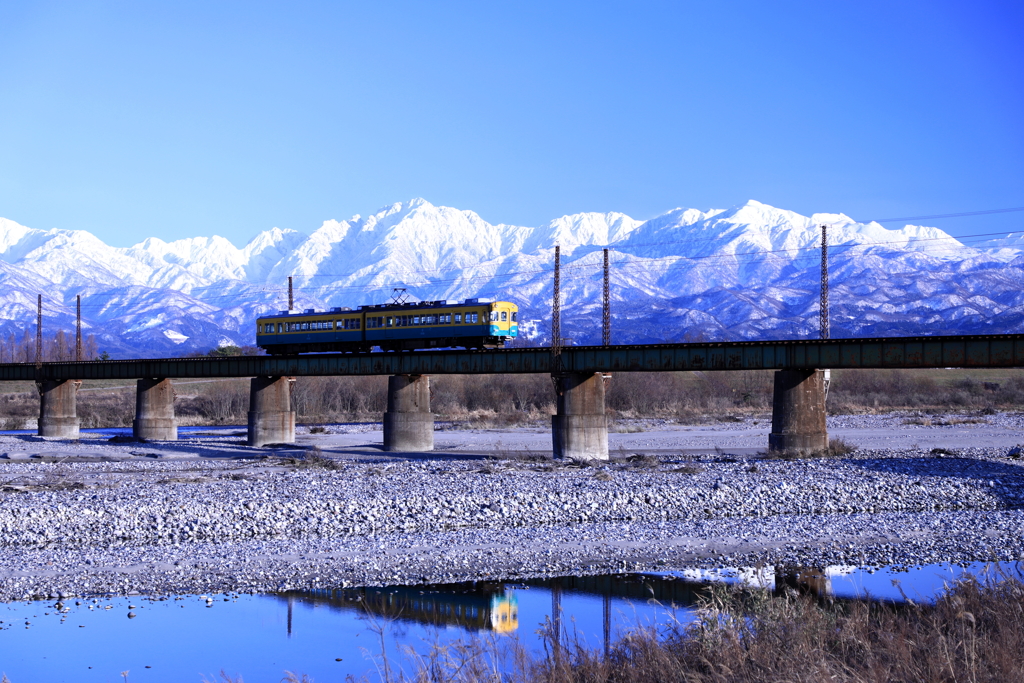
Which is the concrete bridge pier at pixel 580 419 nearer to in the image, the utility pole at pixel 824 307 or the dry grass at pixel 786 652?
the utility pole at pixel 824 307

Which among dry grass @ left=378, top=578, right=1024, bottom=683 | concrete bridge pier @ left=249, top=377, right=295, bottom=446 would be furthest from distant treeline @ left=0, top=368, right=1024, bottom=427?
dry grass @ left=378, top=578, right=1024, bottom=683

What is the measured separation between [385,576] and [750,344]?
2949 centimetres

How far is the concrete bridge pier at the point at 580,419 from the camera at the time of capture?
4975 centimetres

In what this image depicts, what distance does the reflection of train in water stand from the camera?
19.3m

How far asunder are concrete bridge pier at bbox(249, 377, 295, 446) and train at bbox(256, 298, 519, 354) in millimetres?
2353

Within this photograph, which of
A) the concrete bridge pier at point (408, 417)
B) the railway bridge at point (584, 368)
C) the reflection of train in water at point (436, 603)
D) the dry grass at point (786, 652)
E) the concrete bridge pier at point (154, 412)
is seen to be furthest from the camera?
the concrete bridge pier at point (154, 412)

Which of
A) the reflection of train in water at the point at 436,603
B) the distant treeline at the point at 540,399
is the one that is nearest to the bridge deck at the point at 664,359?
the reflection of train in water at the point at 436,603

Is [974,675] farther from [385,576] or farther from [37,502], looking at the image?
[37,502]

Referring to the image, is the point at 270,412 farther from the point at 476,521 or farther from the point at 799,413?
the point at 476,521

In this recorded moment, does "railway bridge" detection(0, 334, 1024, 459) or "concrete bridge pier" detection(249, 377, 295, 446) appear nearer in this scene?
"railway bridge" detection(0, 334, 1024, 459)

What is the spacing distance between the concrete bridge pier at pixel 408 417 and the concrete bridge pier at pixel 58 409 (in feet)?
99.6

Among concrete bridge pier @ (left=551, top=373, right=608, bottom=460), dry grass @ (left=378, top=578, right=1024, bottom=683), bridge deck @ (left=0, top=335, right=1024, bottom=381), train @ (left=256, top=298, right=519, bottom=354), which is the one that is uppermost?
train @ (left=256, top=298, right=519, bottom=354)

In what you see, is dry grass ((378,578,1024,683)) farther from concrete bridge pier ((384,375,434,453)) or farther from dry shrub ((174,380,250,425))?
dry shrub ((174,380,250,425))

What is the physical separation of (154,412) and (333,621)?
55.1m
